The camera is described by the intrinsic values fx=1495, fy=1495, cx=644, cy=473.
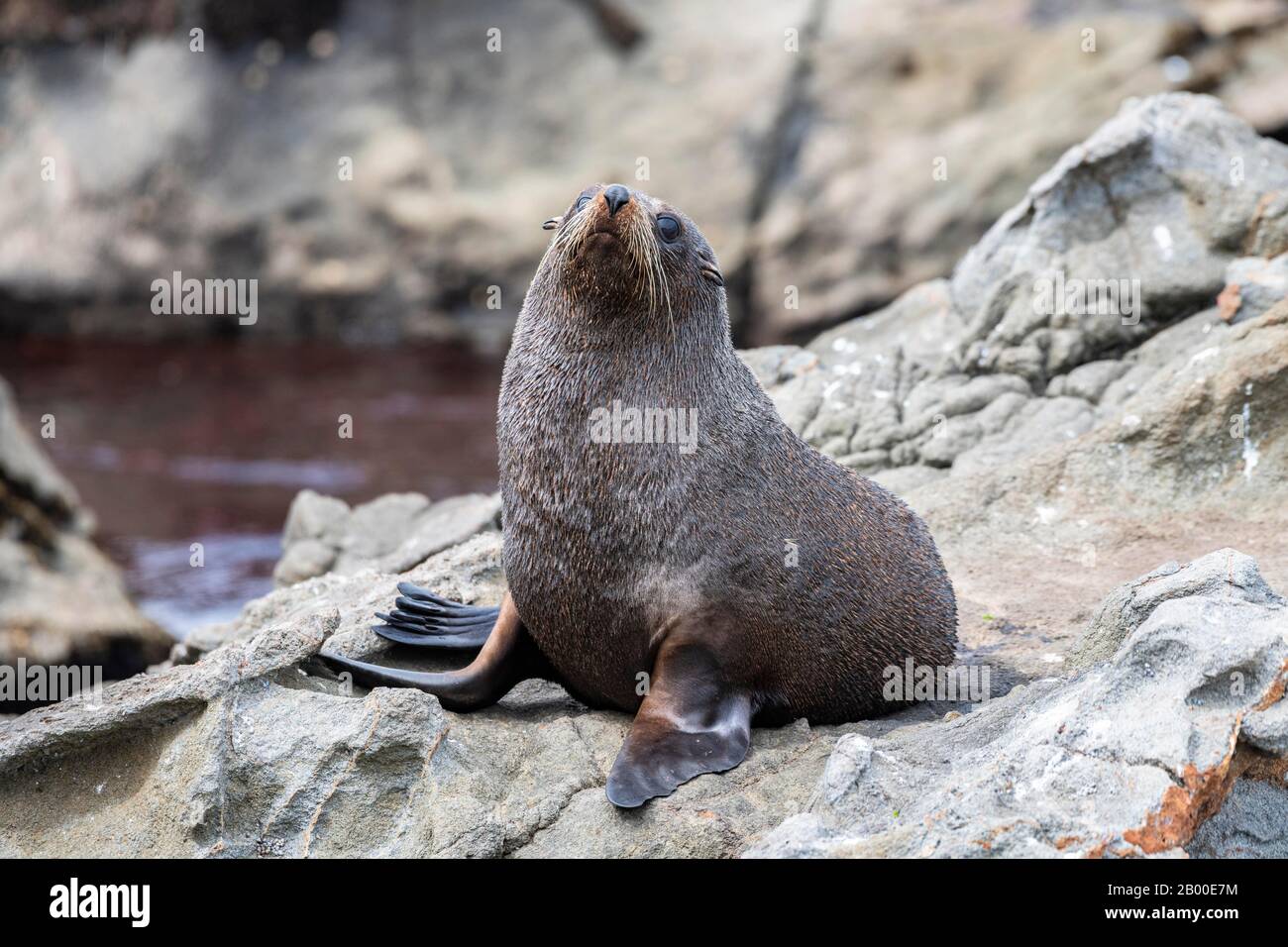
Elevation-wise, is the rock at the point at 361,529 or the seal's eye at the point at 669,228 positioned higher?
the seal's eye at the point at 669,228

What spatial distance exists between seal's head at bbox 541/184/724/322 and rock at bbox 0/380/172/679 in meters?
5.51

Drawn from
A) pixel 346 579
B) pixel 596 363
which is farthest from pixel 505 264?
pixel 596 363

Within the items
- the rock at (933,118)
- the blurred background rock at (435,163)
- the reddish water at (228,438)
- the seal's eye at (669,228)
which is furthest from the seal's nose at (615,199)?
the rock at (933,118)

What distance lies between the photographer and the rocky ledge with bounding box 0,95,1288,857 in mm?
4281

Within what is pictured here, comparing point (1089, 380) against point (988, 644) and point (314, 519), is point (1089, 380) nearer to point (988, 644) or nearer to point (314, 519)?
point (988, 644)

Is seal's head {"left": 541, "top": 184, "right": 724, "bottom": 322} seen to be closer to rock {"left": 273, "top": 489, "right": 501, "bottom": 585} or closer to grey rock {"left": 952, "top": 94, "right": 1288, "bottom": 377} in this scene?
rock {"left": 273, "top": 489, "right": 501, "bottom": 585}

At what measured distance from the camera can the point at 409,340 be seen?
20359 millimetres

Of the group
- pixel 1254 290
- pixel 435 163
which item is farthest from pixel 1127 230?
pixel 435 163

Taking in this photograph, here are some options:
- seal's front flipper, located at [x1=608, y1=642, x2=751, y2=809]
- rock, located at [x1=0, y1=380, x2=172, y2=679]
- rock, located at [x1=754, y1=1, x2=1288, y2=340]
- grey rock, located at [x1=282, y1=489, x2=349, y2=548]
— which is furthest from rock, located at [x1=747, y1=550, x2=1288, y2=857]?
rock, located at [x1=754, y1=1, x2=1288, y2=340]

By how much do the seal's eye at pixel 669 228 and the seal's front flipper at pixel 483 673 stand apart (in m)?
1.55

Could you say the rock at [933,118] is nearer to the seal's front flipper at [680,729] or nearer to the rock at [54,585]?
the rock at [54,585]

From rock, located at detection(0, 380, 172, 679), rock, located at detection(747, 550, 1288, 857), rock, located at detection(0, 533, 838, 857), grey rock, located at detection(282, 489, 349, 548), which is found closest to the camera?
rock, located at detection(747, 550, 1288, 857)

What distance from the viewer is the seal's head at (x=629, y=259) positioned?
5363 mm
